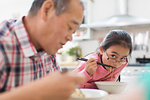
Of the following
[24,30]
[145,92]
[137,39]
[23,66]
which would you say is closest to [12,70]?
[23,66]

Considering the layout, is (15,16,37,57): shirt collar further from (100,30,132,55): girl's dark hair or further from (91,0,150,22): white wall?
(91,0,150,22): white wall

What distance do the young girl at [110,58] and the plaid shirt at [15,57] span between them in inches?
21.2

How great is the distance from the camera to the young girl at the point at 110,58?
1.26 m

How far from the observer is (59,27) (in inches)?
28.1

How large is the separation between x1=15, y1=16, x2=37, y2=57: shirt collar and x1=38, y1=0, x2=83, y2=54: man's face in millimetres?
45

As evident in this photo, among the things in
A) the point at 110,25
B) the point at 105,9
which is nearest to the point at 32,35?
the point at 110,25

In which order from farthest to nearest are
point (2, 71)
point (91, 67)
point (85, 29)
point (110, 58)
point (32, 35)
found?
point (85, 29) < point (110, 58) < point (91, 67) < point (32, 35) < point (2, 71)

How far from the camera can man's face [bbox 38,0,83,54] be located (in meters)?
0.71

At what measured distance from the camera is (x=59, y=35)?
73 cm

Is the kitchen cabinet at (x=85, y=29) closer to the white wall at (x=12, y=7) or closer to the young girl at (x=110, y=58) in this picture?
the white wall at (x=12, y=7)

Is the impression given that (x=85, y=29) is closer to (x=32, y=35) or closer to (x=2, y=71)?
(x=32, y=35)

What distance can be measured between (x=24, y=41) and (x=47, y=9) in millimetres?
162

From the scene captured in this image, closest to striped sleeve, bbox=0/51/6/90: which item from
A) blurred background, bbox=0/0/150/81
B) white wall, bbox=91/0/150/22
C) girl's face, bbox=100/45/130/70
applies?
girl's face, bbox=100/45/130/70

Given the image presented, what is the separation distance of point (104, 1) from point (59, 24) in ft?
12.1
